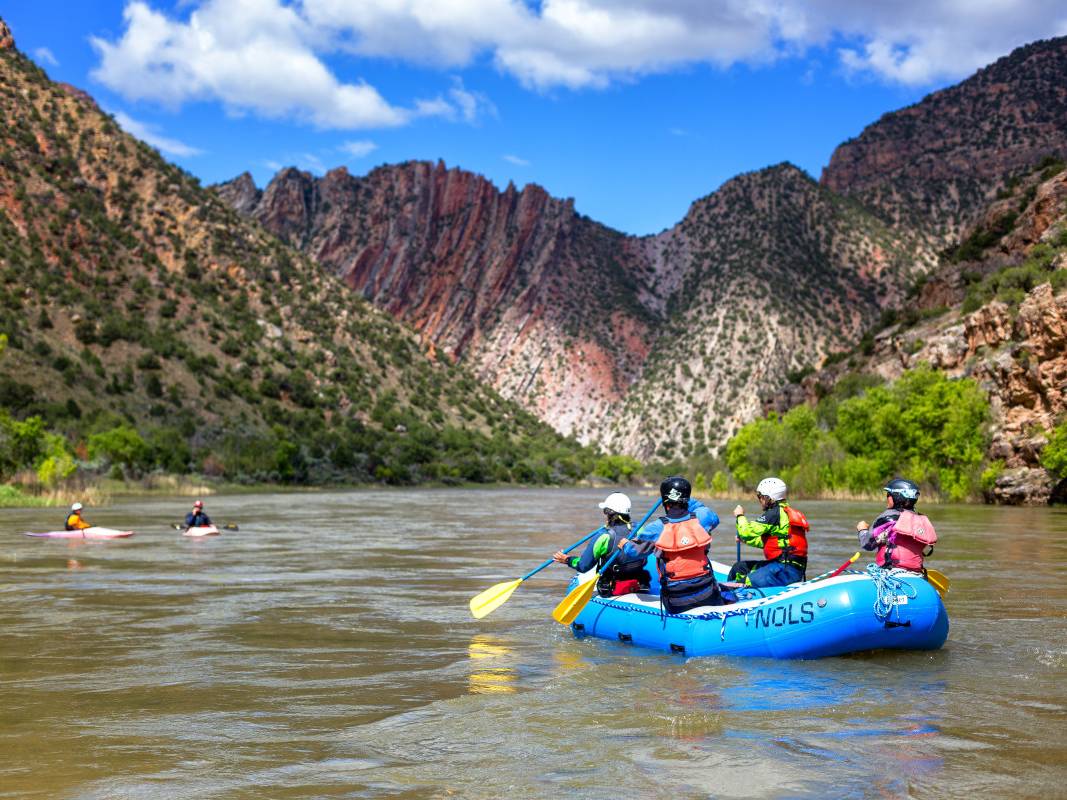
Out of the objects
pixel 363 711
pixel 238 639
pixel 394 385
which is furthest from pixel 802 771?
pixel 394 385

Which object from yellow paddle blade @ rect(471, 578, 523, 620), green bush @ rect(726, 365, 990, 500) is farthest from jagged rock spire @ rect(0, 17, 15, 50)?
yellow paddle blade @ rect(471, 578, 523, 620)

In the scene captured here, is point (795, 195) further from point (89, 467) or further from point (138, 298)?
point (89, 467)

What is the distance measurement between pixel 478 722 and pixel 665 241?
6227 inches

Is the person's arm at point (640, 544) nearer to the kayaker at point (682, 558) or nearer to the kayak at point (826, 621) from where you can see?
the kayaker at point (682, 558)

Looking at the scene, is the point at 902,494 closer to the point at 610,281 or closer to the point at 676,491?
the point at 676,491

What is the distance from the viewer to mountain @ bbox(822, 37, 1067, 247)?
131 meters

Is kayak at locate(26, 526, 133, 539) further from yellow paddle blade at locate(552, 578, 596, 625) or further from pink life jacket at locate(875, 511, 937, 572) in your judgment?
pink life jacket at locate(875, 511, 937, 572)

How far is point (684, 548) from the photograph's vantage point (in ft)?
39.5

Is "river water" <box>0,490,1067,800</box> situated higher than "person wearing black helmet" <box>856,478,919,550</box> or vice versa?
"person wearing black helmet" <box>856,478,919,550</box>

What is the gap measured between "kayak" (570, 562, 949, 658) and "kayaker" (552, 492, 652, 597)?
171 centimetres

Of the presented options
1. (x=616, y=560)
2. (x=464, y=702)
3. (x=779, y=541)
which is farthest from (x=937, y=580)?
(x=464, y=702)

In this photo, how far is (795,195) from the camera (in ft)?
449

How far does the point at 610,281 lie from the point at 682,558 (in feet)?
500

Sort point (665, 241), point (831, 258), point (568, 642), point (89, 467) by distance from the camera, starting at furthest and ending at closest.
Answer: point (665, 241), point (831, 258), point (89, 467), point (568, 642)
